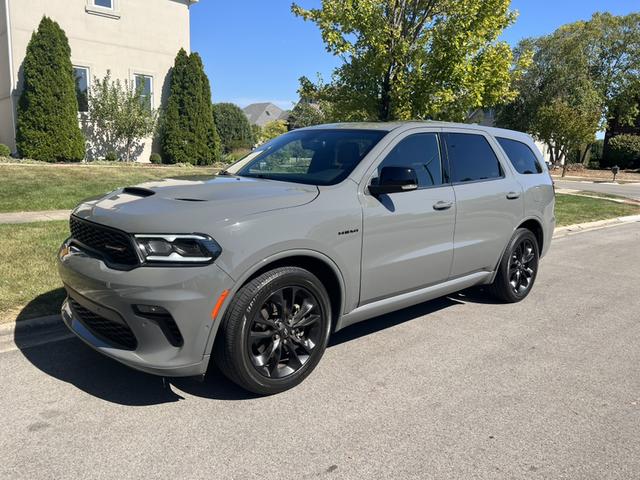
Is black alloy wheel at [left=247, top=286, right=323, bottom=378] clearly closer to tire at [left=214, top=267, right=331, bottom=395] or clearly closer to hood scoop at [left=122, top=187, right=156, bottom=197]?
tire at [left=214, top=267, right=331, bottom=395]

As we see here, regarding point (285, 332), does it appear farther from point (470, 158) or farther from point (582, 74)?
point (582, 74)

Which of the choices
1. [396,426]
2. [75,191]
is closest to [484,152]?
[396,426]

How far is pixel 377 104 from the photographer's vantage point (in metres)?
11.7

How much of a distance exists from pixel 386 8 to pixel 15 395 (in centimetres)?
1056

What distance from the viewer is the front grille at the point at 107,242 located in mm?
3062

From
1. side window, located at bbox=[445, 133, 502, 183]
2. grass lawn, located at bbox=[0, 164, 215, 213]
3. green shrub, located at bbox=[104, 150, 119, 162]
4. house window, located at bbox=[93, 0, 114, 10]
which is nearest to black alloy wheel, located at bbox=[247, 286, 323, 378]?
side window, located at bbox=[445, 133, 502, 183]

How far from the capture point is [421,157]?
4.44m

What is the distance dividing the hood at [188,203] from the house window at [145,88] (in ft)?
52.3

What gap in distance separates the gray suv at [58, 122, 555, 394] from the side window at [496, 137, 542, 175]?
581 millimetres

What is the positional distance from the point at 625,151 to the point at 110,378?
151 feet

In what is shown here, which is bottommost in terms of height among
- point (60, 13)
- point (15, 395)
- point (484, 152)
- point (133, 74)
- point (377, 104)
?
point (15, 395)

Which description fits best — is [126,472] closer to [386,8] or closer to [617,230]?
[386,8]

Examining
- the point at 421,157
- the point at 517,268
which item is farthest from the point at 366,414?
the point at 517,268

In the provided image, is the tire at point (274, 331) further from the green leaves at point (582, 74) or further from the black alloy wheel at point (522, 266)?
the green leaves at point (582, 74)
